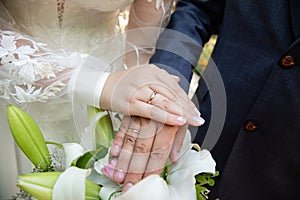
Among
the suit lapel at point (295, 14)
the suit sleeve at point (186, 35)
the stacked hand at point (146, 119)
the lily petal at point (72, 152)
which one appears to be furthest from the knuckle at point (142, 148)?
the suit lapel at point (295, 14)

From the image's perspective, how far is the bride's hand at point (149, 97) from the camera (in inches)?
28.0

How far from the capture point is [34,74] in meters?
0.76

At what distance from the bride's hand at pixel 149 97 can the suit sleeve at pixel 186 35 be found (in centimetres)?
13

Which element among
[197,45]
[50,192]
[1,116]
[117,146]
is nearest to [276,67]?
[197,45]

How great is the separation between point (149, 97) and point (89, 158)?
0.19m

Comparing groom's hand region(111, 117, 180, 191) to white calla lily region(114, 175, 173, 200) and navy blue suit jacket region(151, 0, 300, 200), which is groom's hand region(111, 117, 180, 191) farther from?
navy blue suit jacket region(151, 0, 300, 200)

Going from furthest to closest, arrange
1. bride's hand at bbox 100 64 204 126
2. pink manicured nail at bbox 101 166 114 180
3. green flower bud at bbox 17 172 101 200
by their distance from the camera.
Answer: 1. bride's hand at bbox 100 64 204 126
2. pink manicured nail at bbox 101 166 114 180
3. green flower bud at bbox 17 172 101 200

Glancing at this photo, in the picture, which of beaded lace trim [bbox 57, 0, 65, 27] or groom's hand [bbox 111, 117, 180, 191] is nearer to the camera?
groom's hand [bbox 111, 117, 180, 191]

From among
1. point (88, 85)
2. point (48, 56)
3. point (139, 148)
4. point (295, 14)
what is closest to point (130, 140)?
point (139, 148)

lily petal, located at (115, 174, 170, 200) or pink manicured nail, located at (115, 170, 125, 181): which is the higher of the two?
lily petal, located at (115, 174, 170, 200)

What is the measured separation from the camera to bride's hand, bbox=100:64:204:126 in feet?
2.34

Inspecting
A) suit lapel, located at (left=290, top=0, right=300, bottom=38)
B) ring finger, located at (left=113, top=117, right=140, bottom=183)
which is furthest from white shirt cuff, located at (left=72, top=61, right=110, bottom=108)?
suit lapel, located at (left=290, top=0, right=300, bottom=38)

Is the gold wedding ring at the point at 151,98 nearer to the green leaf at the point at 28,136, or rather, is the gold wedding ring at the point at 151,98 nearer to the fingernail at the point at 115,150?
the fingernail at the point at 115,150

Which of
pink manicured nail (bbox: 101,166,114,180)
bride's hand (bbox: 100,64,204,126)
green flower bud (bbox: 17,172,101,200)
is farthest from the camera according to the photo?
bride's hand (bbox: 100,64,204,126)
